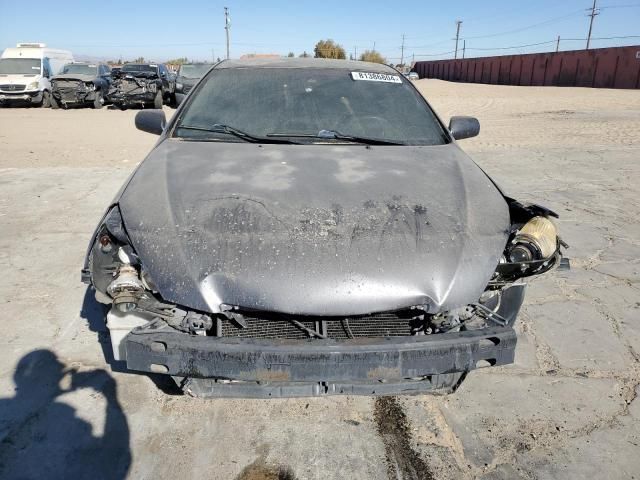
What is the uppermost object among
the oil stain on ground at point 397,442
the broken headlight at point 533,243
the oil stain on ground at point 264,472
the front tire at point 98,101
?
the broken headlight at point 533,243

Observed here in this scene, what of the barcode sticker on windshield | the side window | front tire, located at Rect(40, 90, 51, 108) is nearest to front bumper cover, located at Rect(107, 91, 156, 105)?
front tire, located at Rect(40, 90, 51, 108)

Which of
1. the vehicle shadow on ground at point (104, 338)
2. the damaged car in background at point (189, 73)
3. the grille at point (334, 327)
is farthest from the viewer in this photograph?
the damaged car in background at point (189, 73)

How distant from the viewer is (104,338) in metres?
3.04

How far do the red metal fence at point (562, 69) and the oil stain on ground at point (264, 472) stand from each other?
3331 centimetres

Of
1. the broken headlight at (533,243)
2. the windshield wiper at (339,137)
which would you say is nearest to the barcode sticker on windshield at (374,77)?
the windshield wiper at (339,137)

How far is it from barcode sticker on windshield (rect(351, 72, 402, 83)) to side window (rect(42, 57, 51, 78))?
1776 cm

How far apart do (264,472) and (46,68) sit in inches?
780

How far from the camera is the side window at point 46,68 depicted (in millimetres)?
17484

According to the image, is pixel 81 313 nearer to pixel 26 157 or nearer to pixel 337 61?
pixel 337 61

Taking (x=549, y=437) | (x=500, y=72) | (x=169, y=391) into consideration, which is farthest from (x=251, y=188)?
(x=500, y=72)

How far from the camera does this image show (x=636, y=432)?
235 cm

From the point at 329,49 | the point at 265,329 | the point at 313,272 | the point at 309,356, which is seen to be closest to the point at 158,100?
the point at 265,329

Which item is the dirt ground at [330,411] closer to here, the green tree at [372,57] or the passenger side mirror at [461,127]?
the passenger side mirror at [461,127]

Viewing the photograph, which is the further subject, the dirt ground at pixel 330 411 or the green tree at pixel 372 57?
the green tree at pixel 372 57
